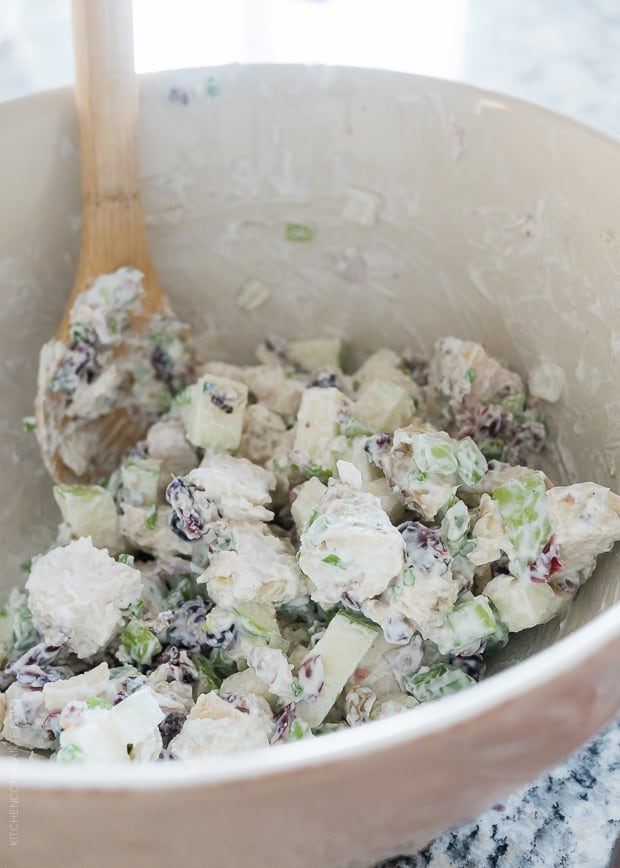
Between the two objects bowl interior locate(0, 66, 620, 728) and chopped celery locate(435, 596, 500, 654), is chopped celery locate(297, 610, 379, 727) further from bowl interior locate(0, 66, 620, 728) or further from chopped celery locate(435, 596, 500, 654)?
bowl interior locate(0, 66, 620, 728)

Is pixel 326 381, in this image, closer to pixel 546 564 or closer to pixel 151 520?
pixel 151 520

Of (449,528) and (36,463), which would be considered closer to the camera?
(449,528)

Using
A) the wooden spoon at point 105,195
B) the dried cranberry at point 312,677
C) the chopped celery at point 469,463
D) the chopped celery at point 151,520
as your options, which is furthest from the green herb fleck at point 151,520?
the chopped celery at point 469,463

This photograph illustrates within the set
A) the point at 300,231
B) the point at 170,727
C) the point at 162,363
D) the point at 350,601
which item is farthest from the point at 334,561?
the point at 300,231

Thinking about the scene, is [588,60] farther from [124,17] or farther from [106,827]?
[106,827]

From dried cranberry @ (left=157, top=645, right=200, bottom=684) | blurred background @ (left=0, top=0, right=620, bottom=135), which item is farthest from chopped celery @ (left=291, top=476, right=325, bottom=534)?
blurred background @ (left=0, top=0, right=620, bottom=135)

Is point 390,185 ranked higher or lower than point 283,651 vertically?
higher

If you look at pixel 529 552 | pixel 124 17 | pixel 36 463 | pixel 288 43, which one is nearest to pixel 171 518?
pixel 36 463
